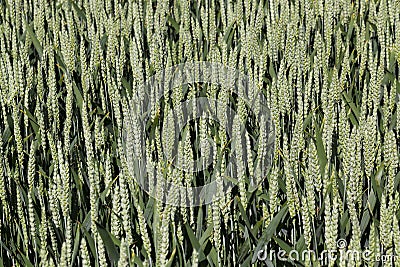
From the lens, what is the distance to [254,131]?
5.42 feet

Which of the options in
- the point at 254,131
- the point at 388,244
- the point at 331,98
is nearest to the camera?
the point at 388,244

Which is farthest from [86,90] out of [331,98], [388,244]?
[388,244]

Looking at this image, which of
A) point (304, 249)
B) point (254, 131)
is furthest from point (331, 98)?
point (304, 249)

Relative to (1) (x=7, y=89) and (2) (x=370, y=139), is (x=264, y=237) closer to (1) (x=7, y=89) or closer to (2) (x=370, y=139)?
(2) (x=370, y=139)

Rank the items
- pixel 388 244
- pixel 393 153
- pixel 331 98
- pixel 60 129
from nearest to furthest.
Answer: pixel 388 244, pixel 393 153, pixel 331 98, pixel 60 129

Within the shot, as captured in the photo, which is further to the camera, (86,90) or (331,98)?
(86,90)

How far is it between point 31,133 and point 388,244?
0.94 metres

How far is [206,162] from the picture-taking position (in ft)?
4.46

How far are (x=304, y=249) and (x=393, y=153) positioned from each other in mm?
233

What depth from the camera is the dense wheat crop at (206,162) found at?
1.10 m

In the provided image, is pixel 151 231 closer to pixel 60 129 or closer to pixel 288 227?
pixel 288 227

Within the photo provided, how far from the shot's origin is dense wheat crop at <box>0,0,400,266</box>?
1096 millimetres

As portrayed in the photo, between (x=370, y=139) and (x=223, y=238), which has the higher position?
(x=370, y=139)

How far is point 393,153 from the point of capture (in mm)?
1213
